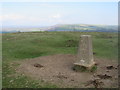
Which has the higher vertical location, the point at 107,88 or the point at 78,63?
the point at 78,63

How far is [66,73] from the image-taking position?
36.6 ft

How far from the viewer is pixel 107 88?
875 centimetres

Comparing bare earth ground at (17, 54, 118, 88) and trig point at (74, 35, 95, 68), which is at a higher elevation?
trig point at (74, 35, 95, 68)

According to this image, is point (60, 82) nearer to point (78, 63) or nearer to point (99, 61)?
point (78, 63)

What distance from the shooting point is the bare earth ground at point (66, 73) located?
9.42m

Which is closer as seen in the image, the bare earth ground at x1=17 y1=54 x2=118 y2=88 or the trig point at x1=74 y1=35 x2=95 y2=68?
the bare earth ground at x1=17 y1=54 x2=118 y2=88

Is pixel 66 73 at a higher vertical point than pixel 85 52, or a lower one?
lower

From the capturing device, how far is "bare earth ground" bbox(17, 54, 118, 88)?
9.42 meters

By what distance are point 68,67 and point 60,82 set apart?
3.16m

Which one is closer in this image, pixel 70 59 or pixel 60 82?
pixel 60 82

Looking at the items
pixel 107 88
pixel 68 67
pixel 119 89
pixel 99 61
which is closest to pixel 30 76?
pixel 68 67

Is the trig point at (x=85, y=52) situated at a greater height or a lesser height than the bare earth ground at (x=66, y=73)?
greater

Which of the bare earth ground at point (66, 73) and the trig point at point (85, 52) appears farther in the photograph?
the trig point at point (85, 52)

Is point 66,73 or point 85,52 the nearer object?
point 66,73
